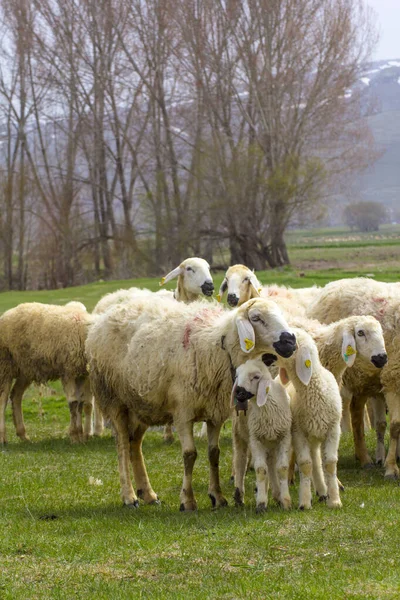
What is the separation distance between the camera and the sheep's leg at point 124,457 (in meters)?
9.15

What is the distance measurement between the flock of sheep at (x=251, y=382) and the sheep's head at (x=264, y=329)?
11 mm

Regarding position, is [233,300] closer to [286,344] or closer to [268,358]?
[268,358]

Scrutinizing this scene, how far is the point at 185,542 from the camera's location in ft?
23.3

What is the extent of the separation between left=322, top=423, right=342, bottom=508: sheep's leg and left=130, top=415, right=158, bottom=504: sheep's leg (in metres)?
1.81

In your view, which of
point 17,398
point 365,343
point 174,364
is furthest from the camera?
point 17,398

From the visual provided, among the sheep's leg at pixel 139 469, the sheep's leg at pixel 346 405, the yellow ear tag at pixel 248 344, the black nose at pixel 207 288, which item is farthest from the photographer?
the black nose at pixel 207 288

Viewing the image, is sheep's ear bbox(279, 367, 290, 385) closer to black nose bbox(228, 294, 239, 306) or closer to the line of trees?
black nose bbox(228, 294, 239, 306)

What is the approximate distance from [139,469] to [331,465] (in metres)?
2.10

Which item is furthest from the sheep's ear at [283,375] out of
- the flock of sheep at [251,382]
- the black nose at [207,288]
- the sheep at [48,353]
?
the sheep at [48,353]

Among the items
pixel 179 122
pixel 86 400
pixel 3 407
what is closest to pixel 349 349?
pixel 86 400

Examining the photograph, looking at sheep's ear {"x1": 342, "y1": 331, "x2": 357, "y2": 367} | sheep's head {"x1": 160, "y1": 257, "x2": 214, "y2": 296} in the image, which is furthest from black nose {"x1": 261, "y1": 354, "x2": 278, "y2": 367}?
sheep's head {"x1": 160, "y1": 257, "x2": 214, "y2": 296}

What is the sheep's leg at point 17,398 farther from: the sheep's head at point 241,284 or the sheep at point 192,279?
the sheep's head at point 241,284

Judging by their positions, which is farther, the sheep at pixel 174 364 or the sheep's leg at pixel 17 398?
the sheep's leg at pixel 17 398

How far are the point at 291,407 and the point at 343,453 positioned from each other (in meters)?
3.32
